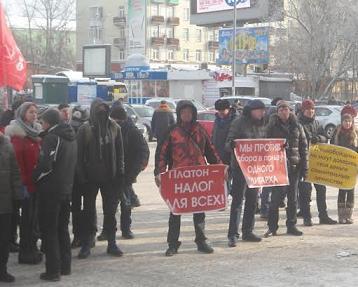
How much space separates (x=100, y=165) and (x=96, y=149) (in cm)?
19

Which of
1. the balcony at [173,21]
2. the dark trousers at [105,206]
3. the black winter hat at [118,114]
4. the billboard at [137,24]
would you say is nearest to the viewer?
the dark trousers at [105,206]

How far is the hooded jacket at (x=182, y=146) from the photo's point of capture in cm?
786

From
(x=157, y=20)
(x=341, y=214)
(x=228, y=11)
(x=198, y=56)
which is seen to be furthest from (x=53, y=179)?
(x=198, y=56)

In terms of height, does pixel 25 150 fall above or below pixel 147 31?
below

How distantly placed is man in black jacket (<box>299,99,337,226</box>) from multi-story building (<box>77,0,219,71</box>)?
72942mm

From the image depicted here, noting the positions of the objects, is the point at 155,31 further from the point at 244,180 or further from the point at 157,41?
the point at 244,180

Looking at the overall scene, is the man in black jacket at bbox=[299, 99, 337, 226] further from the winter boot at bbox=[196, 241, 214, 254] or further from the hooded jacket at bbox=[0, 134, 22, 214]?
the hooded jacket at bbox=[0, 134, 22, 214]

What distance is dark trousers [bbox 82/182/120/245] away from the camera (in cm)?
774

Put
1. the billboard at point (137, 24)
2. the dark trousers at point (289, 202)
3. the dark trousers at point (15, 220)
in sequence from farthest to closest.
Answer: the billboard at point (137, 24), the dark trousers at point (289, 202), the dark trousers at point (15, 220)

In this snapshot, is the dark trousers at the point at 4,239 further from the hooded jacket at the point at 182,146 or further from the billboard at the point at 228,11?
the billboard at the point at 228,11

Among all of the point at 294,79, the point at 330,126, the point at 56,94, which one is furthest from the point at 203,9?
the point at 330,126

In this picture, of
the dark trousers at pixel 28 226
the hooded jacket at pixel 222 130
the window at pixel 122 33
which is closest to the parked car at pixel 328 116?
the hooded jacket at pixel 222 130

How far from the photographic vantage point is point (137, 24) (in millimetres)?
83312

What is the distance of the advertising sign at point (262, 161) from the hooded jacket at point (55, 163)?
8.68ft
